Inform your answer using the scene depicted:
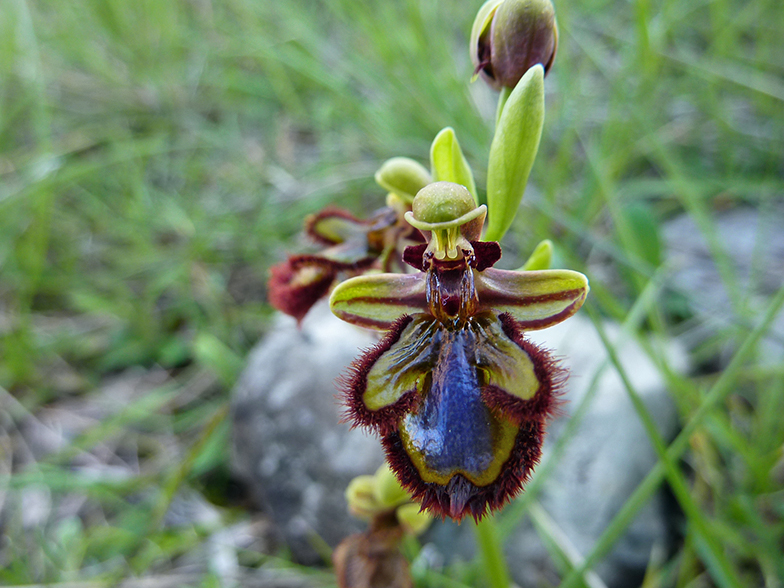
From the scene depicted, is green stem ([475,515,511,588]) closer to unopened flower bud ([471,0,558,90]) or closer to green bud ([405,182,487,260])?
green bud ([405,182,487,260])

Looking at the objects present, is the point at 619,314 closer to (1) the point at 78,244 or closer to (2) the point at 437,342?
(2) the point at 437,342

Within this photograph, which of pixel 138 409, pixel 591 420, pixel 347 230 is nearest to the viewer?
pixel 347 230

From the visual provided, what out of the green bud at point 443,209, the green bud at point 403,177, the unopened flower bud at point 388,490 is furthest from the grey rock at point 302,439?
the green bud at point 443,209

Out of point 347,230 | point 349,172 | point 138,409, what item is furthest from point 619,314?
point 138,409

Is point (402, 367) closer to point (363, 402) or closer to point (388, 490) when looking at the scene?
point (363, 402)

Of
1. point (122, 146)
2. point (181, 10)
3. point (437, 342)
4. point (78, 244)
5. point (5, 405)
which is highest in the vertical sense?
point (181, 10)
